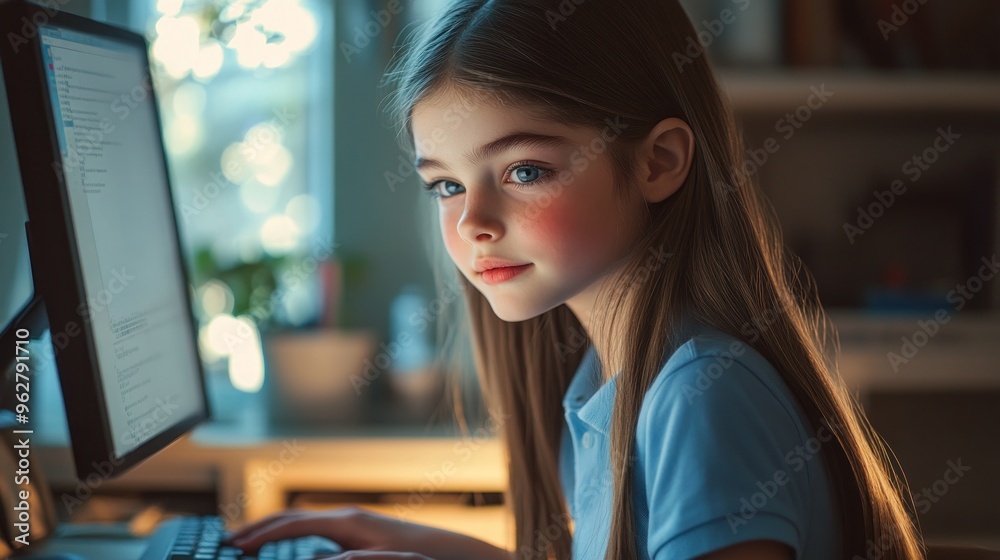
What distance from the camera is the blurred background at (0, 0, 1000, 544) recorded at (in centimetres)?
A: 130

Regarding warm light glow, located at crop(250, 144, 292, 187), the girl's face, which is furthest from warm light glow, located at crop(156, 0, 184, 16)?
the girl's face

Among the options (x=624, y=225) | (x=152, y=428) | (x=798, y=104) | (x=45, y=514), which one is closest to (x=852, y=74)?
(x=798, y=104)

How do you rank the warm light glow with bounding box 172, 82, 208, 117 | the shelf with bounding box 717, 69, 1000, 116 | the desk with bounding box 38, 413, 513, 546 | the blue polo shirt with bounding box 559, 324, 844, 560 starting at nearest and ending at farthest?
the blue polo shirt with bounding box 559, 324, 844, 560 < the desk with bounding box 38, 413, 513, 546 < the shelf with bounding box 717, 69, 1000, 116 < the warm light glow with bounding box 172, 82, 208, 117

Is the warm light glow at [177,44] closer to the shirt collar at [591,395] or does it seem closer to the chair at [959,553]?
the shirt collar at [591,395]

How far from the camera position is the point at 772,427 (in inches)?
24.0

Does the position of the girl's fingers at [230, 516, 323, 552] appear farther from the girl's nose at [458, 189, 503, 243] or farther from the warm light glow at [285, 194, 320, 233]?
the warm light glow at [285, 194, 320, 233]

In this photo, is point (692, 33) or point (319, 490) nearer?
point (692, 33)

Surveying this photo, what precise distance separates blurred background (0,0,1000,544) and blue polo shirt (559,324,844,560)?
62cm

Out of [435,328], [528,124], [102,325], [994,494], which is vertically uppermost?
[528,124]

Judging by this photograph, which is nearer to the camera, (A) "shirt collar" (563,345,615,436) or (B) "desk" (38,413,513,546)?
(A) "shirt collar" (563,345,615,436)

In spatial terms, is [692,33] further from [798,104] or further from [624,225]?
[798,104]

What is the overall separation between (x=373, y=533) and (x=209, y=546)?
0.55 feet

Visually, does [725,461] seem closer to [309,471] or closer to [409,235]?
[309,471]

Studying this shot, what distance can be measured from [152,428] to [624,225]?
50cm
